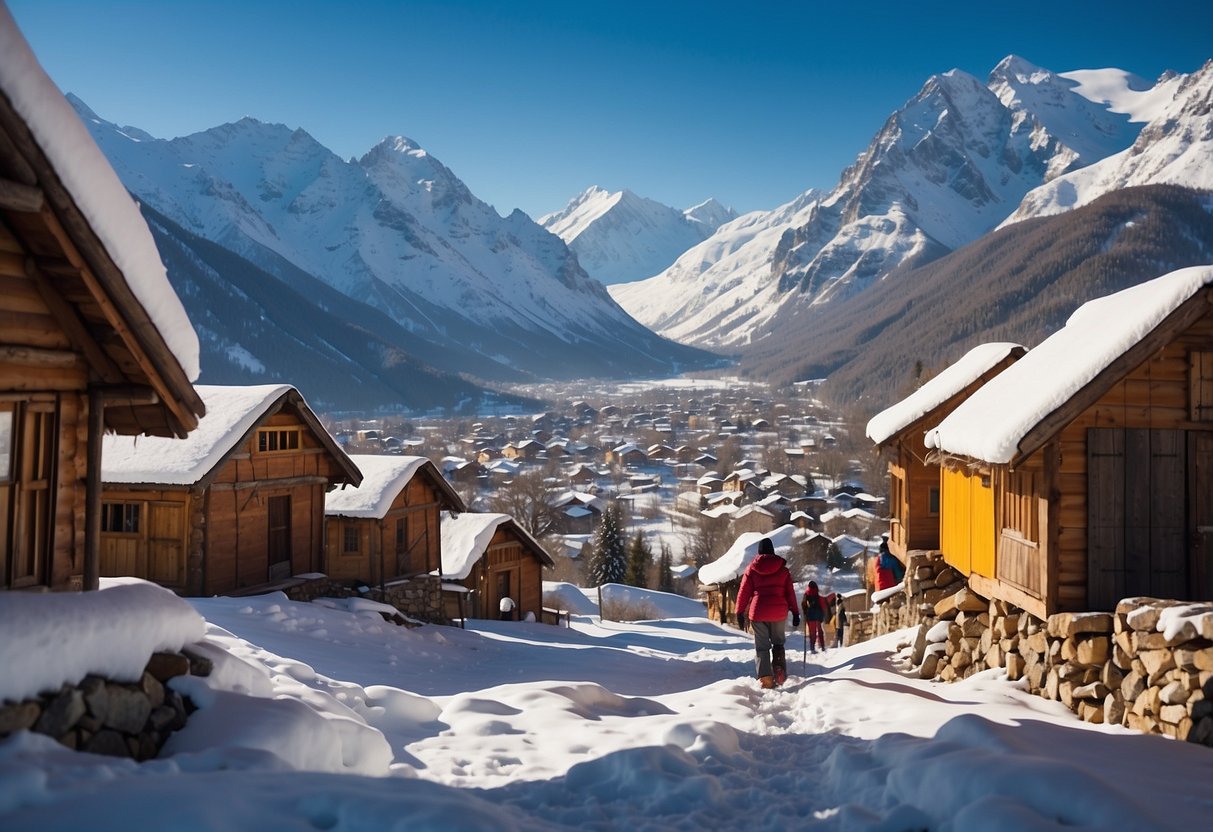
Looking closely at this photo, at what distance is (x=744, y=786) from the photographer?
7.52 m

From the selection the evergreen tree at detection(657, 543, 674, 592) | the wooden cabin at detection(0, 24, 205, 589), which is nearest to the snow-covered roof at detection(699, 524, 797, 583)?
the evergreen tree at detection(657, 543, 674, 592)

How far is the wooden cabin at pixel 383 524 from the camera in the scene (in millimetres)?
23547

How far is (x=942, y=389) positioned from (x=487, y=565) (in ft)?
51.0

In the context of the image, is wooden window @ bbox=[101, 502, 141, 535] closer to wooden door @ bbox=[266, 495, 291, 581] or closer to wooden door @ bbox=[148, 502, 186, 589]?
wooden door @ bbox=[148, 502, 186, 589]

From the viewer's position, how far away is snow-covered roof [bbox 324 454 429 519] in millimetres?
23203

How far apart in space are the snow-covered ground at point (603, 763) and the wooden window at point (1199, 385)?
3817 millimetres

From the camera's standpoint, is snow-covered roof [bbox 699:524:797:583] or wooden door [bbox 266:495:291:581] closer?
→ wooden door [bbox 266:495:291:581]

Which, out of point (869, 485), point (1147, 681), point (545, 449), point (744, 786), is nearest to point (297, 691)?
point (744, 786)

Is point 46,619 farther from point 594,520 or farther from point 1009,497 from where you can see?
point 594,520

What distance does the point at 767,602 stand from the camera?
1205cm

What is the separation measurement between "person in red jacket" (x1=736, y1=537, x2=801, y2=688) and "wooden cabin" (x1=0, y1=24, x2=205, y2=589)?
7.01 meters

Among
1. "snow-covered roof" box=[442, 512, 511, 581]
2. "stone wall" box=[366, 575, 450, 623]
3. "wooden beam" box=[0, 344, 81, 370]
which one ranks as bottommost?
"stone wall" box=[366, 575, 450, 623]

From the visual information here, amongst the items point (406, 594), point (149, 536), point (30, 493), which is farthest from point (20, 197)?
point (406, 594)

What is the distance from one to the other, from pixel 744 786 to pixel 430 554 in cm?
1955
